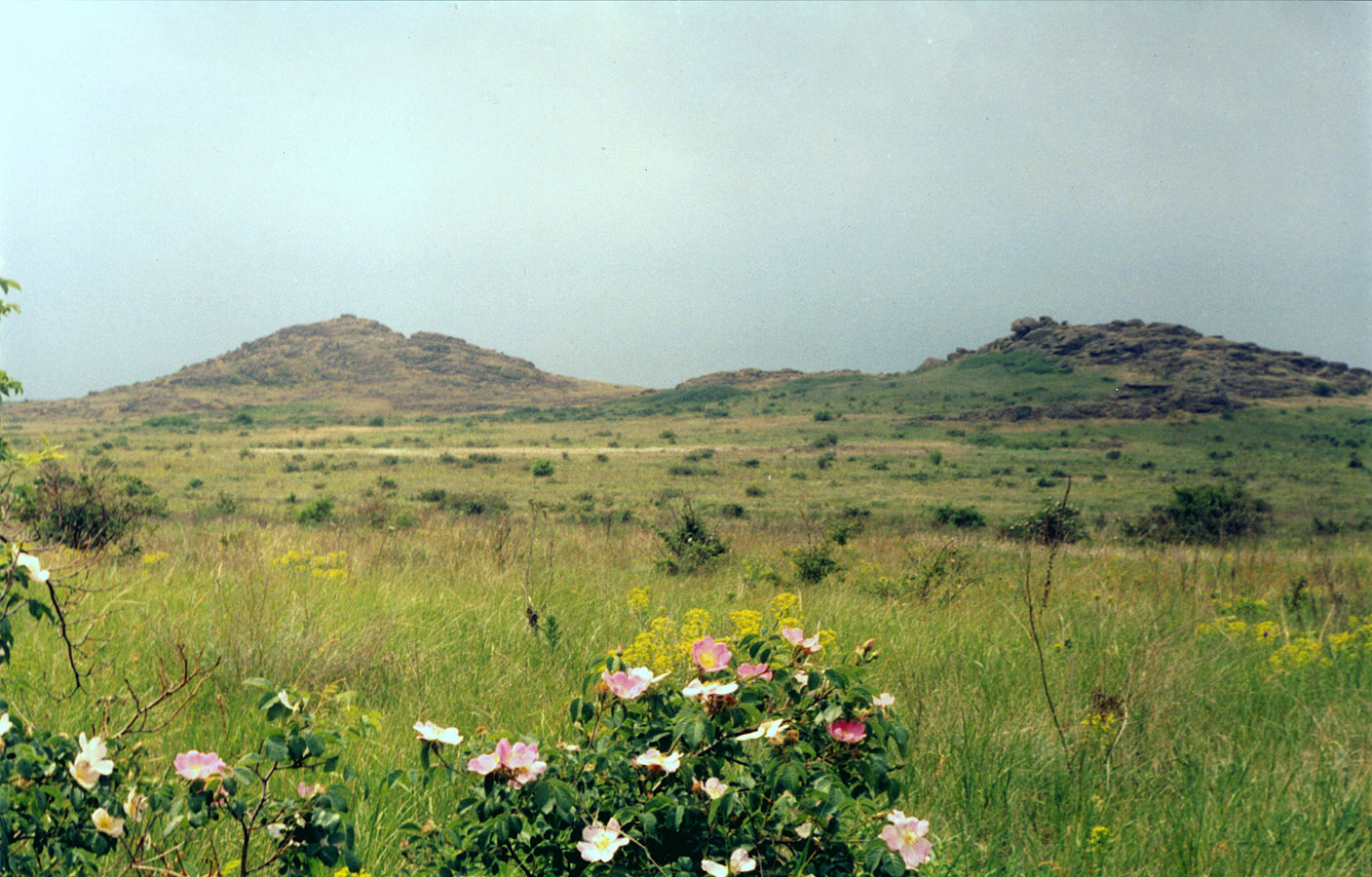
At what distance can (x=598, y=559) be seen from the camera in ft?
30.4

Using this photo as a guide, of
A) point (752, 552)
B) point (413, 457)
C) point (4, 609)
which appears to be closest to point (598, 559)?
point (752, 552)

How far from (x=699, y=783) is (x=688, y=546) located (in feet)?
27.1

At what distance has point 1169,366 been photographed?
9619cm

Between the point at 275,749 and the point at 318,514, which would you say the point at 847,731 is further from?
the point at 318,514

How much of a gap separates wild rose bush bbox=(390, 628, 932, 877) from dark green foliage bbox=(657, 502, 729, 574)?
7.20 metres

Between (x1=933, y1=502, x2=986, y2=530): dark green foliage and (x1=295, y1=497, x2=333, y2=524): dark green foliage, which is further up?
(x1=295, y1=497, x2=333, y2=524): dark green foliage

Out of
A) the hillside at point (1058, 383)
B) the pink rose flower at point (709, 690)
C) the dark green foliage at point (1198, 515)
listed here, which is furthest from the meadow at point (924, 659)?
the hillside at point (1058, 383)

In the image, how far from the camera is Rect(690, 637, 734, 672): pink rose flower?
1653mm

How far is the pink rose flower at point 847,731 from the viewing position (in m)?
1.60

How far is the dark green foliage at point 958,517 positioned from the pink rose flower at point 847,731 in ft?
67.0

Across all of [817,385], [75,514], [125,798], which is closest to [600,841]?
[125,798]

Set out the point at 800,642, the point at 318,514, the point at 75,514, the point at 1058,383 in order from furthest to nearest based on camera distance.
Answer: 1. the point at 1058,383
2. the point at 318,514
3. the point at 75,514
4. the point at 800,642

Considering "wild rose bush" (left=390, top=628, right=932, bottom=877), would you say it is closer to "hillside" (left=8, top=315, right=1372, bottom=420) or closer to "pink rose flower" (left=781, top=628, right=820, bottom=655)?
"pink rose flower" (left=781, top=628, right=820, bottom=655)

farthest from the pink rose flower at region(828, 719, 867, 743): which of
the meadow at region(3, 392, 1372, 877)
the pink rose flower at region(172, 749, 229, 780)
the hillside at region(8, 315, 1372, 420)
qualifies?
the hillside at region(8, 315, 1372, 420)
